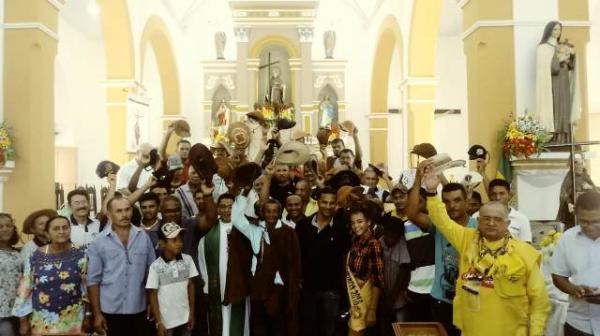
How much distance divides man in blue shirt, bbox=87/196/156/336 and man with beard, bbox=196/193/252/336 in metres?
0.54

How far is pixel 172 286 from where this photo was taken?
3852 mm

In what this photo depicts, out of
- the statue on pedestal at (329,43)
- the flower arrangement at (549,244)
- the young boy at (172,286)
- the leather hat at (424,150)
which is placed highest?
the statue on pedestal at (329,43)

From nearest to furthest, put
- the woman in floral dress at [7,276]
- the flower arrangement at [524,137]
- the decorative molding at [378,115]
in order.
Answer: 1. the woman in floral dress at [7,276]
2. the flower arrangement at [524,137]
3. the decorative molding at [378,115]

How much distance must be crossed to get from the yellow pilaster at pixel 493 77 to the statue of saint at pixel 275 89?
9.27m

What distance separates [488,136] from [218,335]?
4171mm

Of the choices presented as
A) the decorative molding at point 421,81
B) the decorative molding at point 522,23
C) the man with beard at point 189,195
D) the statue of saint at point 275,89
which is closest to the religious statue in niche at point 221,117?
the statue of saint at point 275,89

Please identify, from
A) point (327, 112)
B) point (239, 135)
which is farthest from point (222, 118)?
point (239, 135)

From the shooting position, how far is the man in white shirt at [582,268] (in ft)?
9.58

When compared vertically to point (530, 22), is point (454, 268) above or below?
below

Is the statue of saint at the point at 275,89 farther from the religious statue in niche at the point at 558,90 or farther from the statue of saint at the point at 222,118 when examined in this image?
the religious statue in niche at the point at 558,90

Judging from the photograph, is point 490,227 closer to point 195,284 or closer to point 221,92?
point 195,284

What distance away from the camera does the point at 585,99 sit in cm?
694

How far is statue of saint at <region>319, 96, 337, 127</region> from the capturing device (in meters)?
16.2

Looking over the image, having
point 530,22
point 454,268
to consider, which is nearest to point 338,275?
point 454,268
